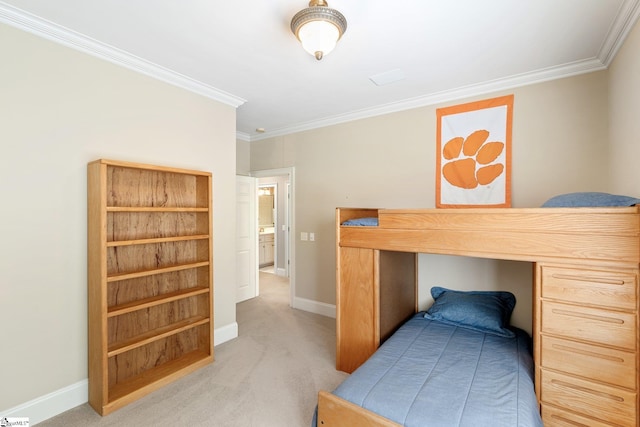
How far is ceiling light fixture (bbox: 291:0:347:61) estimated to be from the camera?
64.1 inches

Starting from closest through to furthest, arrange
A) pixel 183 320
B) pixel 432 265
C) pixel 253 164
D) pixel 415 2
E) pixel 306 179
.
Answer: pixel 415 2 < pixel 183 320 < pixel 432 265 < pixel 306 179 < pixel 253 164

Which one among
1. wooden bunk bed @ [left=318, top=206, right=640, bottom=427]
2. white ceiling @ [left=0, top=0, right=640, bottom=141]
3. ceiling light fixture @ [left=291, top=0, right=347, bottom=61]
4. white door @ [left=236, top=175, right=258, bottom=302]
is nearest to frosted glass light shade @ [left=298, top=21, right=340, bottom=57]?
ceiling light fixture @ [left=291, top=0, right=347, bottom=61]

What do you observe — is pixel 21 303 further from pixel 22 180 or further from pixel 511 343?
pixel 511 343

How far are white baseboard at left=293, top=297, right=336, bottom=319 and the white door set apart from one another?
93 cm

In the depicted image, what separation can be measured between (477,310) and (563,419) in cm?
91

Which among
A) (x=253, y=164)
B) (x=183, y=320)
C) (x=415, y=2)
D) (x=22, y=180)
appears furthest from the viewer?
(x=253, y=164)

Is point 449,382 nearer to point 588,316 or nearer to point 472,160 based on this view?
point 588,316

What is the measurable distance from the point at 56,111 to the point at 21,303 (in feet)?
4.31

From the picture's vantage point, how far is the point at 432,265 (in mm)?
3107

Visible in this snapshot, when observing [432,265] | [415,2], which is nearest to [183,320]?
[432,265]

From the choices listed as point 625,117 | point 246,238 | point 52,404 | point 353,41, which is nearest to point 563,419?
point 625,117

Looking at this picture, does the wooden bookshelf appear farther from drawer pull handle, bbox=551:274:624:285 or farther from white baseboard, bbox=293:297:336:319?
drawer pull handle, bbox=551:274:624:285

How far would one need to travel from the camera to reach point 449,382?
1708 millimetres

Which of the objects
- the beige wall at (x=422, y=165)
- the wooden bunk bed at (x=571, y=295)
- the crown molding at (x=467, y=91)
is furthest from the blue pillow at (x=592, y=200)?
the crown molding at (x=467, y=91)
